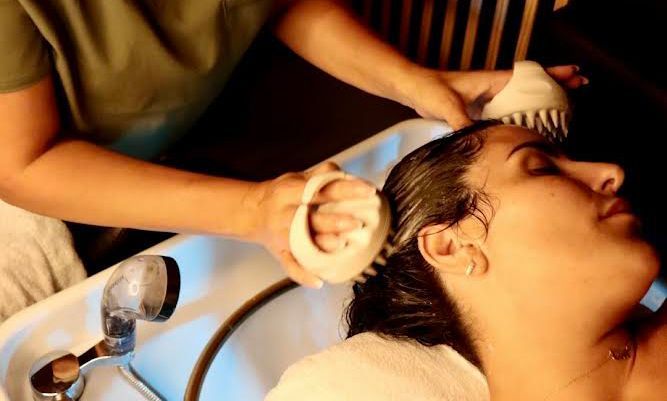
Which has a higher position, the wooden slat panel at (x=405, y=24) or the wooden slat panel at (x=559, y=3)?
the wooden slat panel at (x=559, y=3)

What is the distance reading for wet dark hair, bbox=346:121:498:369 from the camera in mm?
855

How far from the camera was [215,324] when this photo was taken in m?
1.00

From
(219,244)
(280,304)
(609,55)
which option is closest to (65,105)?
(219,244)

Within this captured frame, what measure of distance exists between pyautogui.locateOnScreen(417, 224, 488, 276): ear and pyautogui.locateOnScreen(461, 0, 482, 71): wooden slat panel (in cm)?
67

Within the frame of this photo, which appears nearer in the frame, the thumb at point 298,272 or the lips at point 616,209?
the thumb at point 298,272

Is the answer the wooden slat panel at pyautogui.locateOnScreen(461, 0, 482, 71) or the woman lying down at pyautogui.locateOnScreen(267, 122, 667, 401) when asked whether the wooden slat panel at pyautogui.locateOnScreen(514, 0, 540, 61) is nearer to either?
the wooden slat panel at pyautogui.locateOnScreen(461, 0, 482, 71)

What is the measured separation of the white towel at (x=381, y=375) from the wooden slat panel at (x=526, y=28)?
2.01 ft

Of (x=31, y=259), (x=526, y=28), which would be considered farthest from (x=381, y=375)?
(x=526, y=28)

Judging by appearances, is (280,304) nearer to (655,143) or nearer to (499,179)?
(499,179)

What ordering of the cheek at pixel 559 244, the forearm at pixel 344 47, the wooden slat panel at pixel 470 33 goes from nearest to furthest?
the cheek at pixel 559 244 → the forearm at pixel 344 47 → the wooden slat panel at pixel 470 33

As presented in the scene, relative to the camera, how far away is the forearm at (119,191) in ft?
2.81

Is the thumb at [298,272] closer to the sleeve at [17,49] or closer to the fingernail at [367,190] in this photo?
the fingernail at [367,190]

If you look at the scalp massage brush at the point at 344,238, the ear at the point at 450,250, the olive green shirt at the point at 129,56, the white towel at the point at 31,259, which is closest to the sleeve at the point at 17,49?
the olive green shirt at the point at 129,56

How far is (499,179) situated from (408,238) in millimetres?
119
